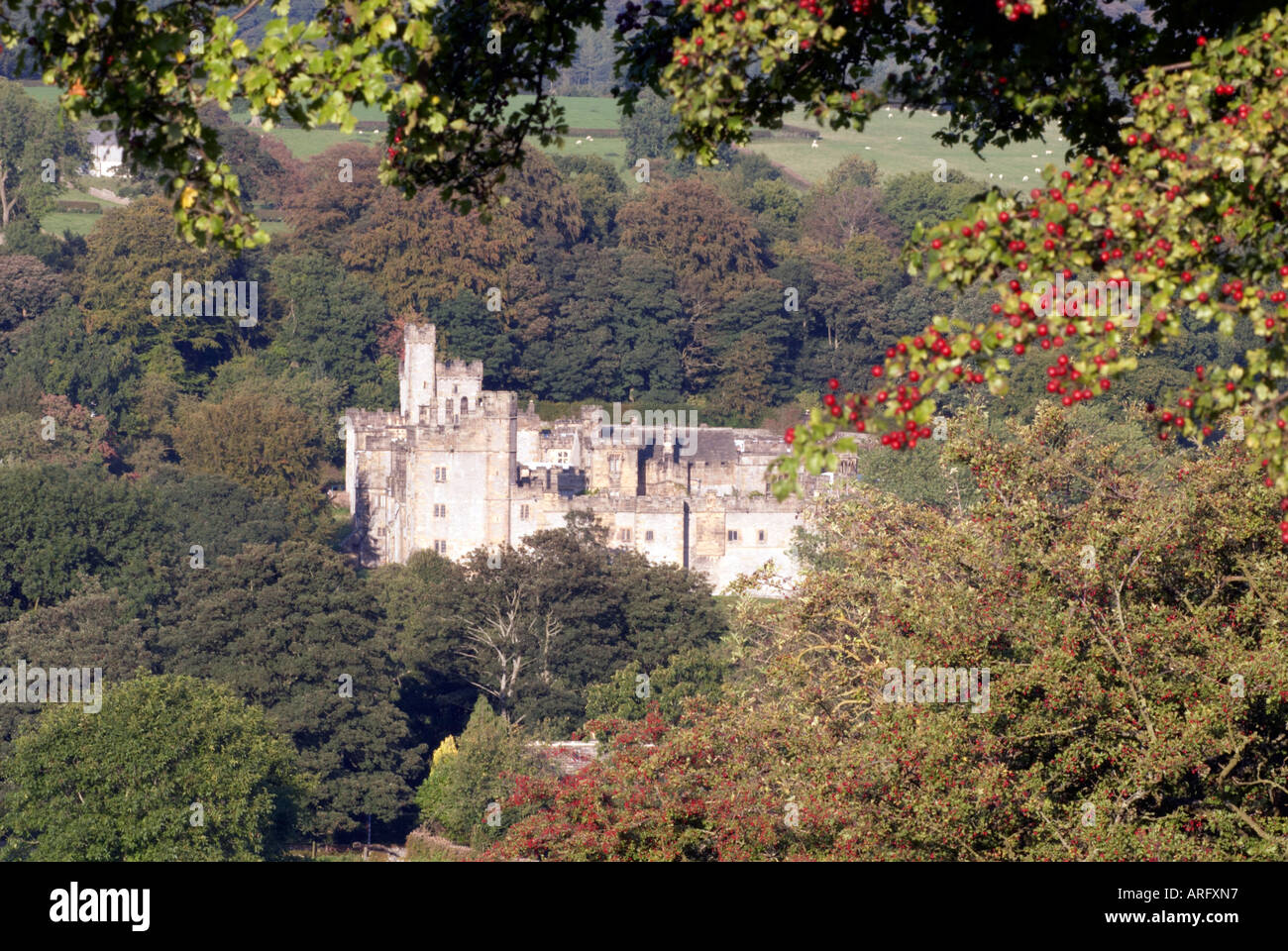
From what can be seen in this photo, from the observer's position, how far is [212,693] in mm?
43219

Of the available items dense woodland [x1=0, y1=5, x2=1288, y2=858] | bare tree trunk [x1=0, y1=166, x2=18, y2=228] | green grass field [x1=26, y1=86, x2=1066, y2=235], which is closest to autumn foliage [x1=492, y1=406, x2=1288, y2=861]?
dense woodland [x1=0, y1=5, x2=1288, y2=858]

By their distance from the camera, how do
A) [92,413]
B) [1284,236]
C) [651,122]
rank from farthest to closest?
[651,122] → [92,413] → [1284,236]

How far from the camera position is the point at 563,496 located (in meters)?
69.8

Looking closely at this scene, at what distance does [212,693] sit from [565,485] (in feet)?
101

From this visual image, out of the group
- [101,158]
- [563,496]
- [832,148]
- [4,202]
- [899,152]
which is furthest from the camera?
[832,148]

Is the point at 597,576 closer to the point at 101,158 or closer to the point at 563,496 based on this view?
the point at 563,496

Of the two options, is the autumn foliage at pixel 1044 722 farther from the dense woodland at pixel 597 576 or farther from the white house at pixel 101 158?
the white house at pixel 101 158

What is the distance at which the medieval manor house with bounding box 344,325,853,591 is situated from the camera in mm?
68375

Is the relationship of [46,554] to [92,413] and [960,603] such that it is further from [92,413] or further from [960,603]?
[960,603]

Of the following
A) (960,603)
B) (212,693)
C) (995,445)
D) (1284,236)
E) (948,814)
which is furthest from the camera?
(212,693)

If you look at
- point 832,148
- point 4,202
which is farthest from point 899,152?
point 4,202

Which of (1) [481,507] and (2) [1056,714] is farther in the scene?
(1) [481,507]

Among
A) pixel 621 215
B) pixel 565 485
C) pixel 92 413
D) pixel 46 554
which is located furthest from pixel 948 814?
pixel 621 215

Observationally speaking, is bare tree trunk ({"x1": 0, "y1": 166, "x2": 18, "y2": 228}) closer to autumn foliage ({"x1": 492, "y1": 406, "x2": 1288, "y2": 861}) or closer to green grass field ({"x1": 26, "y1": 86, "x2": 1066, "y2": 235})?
green grass field ({"x1": 26, "y1": 86, "x2": 1066, "y2": 235})
